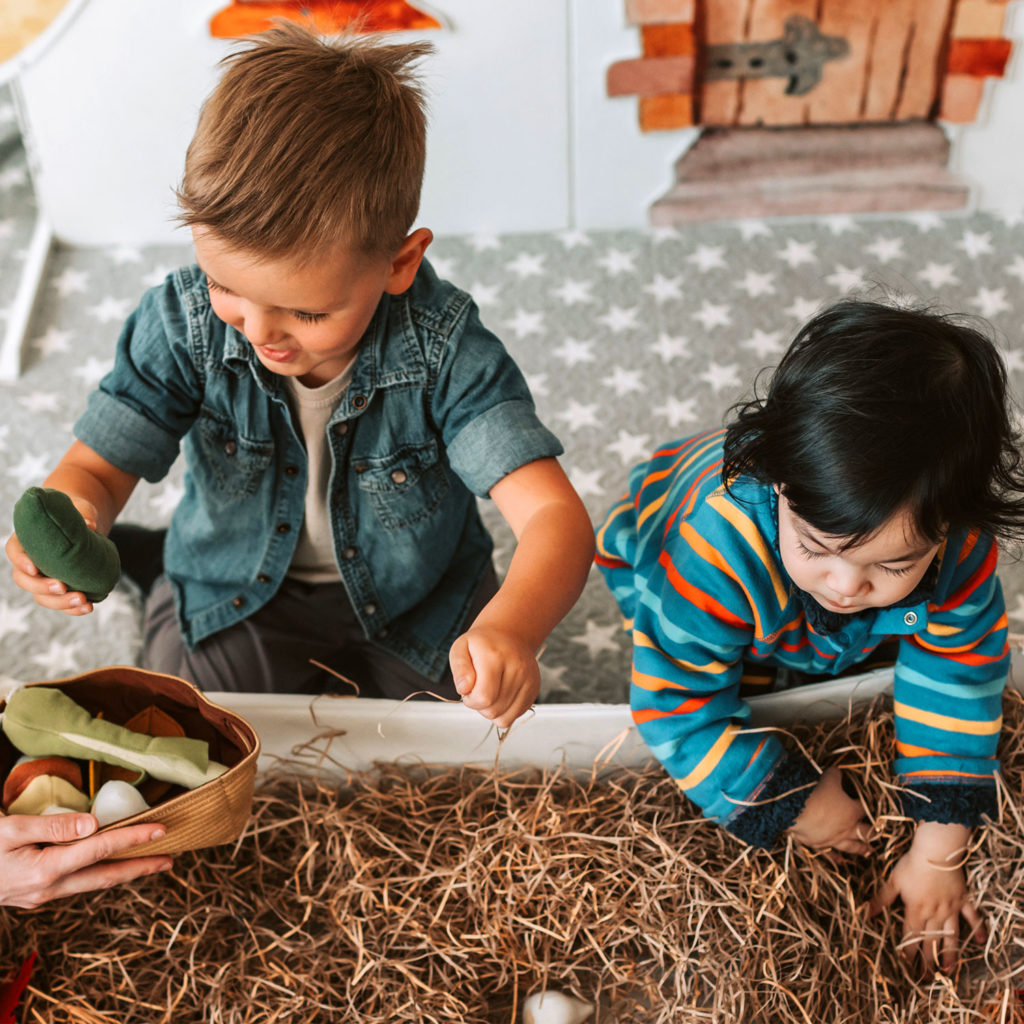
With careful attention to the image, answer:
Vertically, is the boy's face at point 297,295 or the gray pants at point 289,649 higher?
the boy's face at point 297,295

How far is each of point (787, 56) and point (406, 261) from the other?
3.55 ft

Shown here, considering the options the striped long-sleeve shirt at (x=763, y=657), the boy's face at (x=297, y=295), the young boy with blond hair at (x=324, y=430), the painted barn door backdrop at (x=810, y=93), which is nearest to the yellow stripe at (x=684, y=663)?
the striped long-sleeve shirt at (x=763, y=657)

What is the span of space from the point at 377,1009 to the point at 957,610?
0.59 metres

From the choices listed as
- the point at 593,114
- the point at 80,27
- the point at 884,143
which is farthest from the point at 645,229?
the point at 80,27

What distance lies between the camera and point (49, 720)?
821 millimetres

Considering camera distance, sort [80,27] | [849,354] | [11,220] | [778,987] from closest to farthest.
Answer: [849,354], [778,987], [80,27], [11,220]

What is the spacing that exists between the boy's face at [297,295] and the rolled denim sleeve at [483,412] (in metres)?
0.11

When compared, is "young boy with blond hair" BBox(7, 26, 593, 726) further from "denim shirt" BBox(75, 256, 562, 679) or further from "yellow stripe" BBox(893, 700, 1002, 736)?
"yellow stripe" BBox(893, 700, 1002, 736)

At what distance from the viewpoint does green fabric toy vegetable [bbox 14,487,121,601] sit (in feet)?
2.40

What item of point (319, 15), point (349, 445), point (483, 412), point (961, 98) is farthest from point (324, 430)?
point (961, 98)

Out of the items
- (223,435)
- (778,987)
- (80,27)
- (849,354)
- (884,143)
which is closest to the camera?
(849,354)

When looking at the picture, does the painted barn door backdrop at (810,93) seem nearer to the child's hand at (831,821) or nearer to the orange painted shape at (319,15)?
the orange painted shape at (319,15)

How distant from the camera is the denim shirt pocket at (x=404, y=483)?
3.14ft

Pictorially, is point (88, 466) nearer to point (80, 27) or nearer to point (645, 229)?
point (80, 27)
